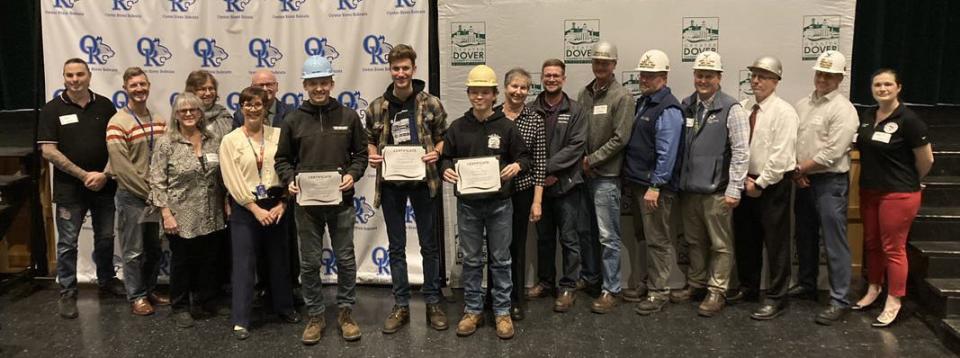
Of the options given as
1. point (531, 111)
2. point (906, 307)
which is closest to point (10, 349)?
point (531, 111)

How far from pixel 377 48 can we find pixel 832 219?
2.96 meters

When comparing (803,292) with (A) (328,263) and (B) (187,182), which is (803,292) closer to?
(A) (328,263)

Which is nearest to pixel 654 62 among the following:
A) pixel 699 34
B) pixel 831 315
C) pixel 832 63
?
pixel 699 34

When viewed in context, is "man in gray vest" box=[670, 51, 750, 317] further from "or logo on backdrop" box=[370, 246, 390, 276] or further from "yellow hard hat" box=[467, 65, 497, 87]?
"or logo on backdrop" box=[370, 246, 390, 276]

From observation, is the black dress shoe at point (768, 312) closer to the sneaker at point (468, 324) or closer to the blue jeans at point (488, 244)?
the blue jeans at point (488, 244)

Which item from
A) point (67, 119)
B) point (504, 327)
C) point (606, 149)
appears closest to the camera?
point (504, 327)

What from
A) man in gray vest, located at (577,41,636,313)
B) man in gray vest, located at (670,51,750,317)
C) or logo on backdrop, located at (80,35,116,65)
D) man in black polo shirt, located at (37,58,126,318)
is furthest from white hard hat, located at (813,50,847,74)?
or logo on backdrop, located at (80,35,116,65)

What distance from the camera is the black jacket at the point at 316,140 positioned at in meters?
3.63

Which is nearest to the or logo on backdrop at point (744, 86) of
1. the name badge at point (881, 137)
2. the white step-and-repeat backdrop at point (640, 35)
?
the white step-and-repeat backdrop at point (640, 35)

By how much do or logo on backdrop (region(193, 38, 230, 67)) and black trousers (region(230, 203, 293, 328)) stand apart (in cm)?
143

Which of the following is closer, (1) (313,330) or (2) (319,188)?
(2) (319,188)

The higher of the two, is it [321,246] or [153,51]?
[153,51]

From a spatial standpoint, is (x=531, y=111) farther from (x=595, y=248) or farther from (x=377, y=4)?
(x=377, y=4)

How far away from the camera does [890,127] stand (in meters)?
3.78
